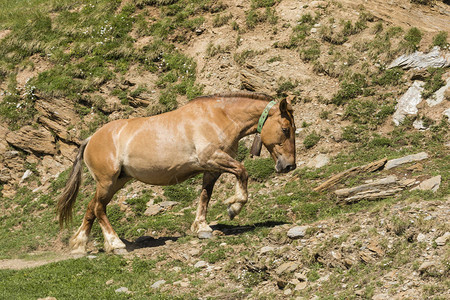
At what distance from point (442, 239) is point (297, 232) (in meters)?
2.87

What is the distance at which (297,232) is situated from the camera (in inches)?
441

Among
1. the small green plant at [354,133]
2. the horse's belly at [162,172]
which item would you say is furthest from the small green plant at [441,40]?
the horse's belly at [162,172]

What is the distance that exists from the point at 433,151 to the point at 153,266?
27.3ft

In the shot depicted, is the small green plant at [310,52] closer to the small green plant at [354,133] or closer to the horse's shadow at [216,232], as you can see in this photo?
the small green plant at [354,133]

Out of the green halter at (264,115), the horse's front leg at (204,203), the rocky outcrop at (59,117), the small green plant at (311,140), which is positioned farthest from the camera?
the rocky outcrop at (59,117)

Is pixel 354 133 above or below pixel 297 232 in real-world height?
below

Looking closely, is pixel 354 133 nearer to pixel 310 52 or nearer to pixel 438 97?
pixel 438 97

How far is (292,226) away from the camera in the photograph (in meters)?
12.0

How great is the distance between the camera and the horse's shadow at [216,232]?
13.2 metres

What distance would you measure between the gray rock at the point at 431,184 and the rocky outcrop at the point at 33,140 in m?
14.8

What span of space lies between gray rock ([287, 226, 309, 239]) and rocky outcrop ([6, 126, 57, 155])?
13.8m

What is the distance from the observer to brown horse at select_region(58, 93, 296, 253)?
42.0 feet

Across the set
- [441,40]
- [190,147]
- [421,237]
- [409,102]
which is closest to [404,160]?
[409,102]

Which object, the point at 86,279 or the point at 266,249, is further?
the point at 86,279
